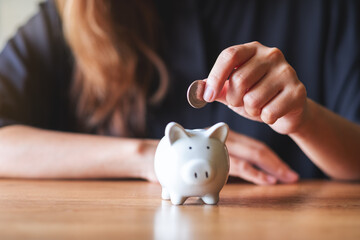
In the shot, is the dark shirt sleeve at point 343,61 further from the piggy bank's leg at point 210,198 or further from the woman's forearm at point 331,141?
the piggy bank's leg at point 210,198

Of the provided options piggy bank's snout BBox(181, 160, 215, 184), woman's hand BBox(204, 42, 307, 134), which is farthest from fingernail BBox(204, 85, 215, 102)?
piggy bank's snout BBox(181, 160, 215, 184)

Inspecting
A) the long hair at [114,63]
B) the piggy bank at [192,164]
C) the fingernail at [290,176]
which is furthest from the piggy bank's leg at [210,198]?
the long hair at [114,63]

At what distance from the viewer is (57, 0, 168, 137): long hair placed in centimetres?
143

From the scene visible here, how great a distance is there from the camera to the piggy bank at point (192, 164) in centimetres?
61

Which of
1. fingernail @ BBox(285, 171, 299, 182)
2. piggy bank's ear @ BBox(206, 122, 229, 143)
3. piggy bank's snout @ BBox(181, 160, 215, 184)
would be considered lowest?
fingernail @ BBox(285, 171, 299, 182)

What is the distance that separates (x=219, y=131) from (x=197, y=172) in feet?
0.30

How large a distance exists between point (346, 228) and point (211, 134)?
0.85 ft

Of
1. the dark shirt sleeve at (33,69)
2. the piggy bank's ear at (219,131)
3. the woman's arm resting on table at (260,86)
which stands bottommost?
the dark shirt sleeve at (33,69)

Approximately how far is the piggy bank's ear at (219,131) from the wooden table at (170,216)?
0.12 meters

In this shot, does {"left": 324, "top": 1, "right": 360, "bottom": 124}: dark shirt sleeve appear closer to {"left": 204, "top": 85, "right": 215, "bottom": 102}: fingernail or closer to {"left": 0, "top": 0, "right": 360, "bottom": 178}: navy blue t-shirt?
{"left": 0, "top": 0, "right": 360, "bottom": 178}: navy blue t-shirt

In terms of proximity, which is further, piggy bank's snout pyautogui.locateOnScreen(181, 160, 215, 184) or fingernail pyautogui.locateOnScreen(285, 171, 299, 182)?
fingernail pyautogui.locateOnScreen(285, 171, 299, 182)

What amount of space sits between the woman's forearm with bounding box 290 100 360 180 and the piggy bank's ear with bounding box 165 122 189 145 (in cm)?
41

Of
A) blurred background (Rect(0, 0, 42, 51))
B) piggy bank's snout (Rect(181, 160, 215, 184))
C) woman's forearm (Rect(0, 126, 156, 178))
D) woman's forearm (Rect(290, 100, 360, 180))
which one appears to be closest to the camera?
piggy bank's snout (Rect(181, 160, 215, 184))

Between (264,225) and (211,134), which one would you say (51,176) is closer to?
(211,134)
